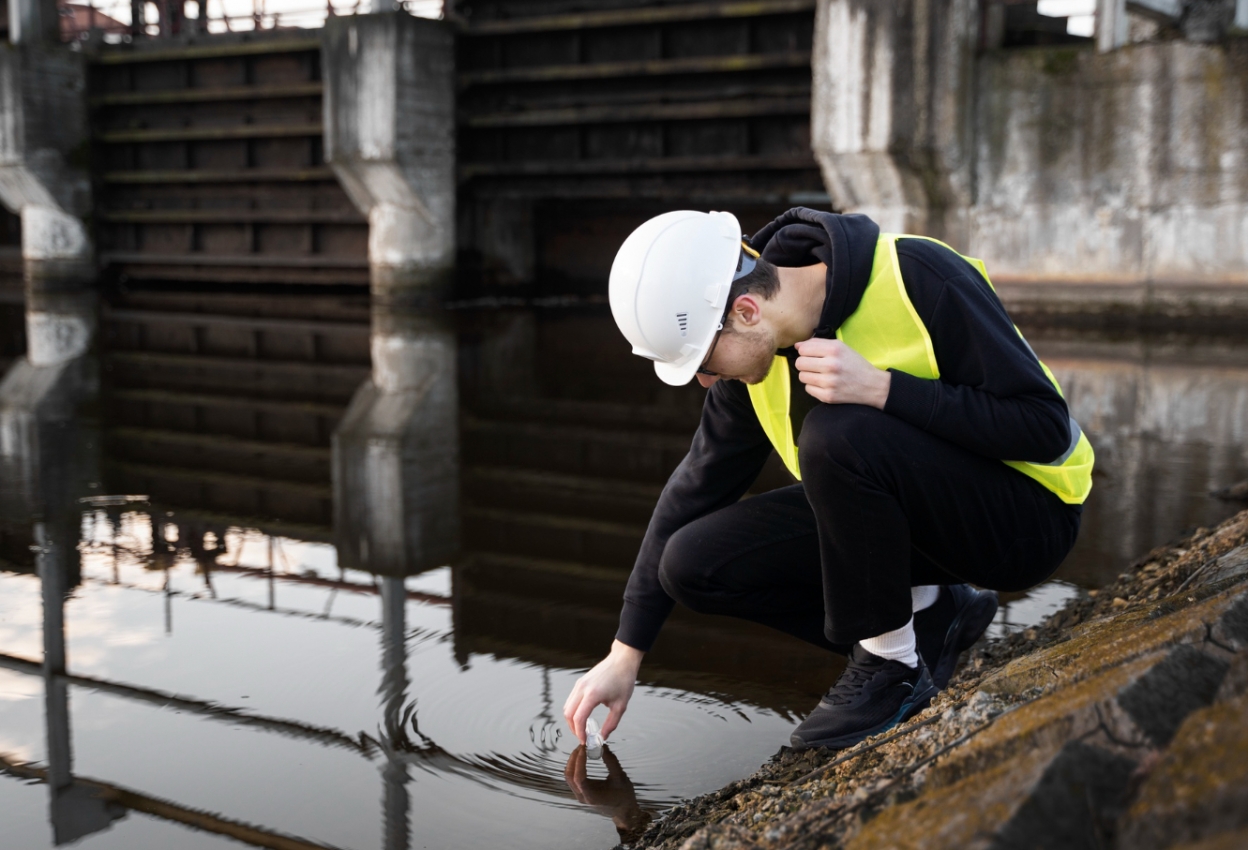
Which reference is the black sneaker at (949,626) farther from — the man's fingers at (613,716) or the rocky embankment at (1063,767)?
the man's fingers at (613,716)

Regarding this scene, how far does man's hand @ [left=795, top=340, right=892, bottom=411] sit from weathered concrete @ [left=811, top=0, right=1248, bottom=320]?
7.04 meters

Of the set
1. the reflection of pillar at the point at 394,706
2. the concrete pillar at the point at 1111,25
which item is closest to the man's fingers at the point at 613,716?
the reflection of pillar at the point at 394,706

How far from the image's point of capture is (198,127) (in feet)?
43.5

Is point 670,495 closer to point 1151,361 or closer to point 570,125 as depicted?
point 1151,361

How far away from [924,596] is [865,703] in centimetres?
29

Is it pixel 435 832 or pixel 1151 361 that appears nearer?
pixel 435 832

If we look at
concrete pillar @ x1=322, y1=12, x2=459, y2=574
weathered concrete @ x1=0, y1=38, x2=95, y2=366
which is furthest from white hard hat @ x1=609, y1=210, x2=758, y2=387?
weathered concrete @ x1=0, y1=38, x2=95, y2=366

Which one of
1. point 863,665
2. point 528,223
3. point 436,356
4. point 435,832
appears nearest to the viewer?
point 435,832

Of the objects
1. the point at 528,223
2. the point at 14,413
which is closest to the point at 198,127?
the point at 528,223

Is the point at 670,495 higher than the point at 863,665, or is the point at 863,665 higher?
the point at 670,495

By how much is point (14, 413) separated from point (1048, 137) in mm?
6744

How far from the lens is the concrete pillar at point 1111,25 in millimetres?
8039

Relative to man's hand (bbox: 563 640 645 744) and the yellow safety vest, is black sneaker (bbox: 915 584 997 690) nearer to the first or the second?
the yellow safety vest

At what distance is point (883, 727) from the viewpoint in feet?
5.91
